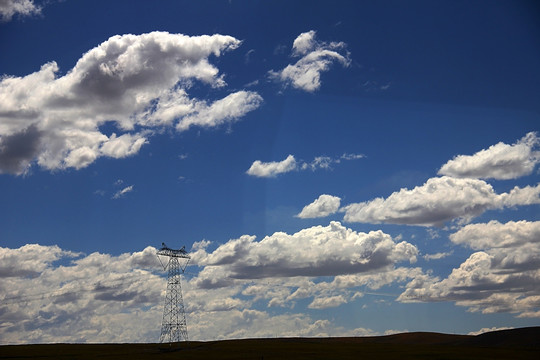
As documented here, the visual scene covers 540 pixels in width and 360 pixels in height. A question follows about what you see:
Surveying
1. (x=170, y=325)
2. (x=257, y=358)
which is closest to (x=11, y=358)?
(x=170, y=325)

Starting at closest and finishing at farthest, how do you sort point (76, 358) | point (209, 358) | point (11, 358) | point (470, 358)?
point (470, 358), point (209, 358), point (76, 358), point (11, 358)

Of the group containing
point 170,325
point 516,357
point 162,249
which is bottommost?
point 516,357

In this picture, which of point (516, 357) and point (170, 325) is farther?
point (170, 325)

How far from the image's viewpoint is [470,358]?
131750mm

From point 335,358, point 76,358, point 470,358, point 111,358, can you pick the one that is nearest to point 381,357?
point 335,358

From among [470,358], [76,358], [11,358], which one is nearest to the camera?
[470,358]

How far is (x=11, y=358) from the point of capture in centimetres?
17400

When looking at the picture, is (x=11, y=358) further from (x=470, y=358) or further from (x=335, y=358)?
(x=470, y=358)

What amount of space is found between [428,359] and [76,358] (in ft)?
294

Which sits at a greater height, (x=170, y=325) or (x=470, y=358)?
(x=170, y=325)

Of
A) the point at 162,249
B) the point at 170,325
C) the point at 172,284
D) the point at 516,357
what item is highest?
the point at 162,249

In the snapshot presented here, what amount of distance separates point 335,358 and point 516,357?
41901 mm

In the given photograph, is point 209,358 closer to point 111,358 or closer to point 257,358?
point 257,358

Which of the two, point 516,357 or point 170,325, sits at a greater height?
point 170,325
